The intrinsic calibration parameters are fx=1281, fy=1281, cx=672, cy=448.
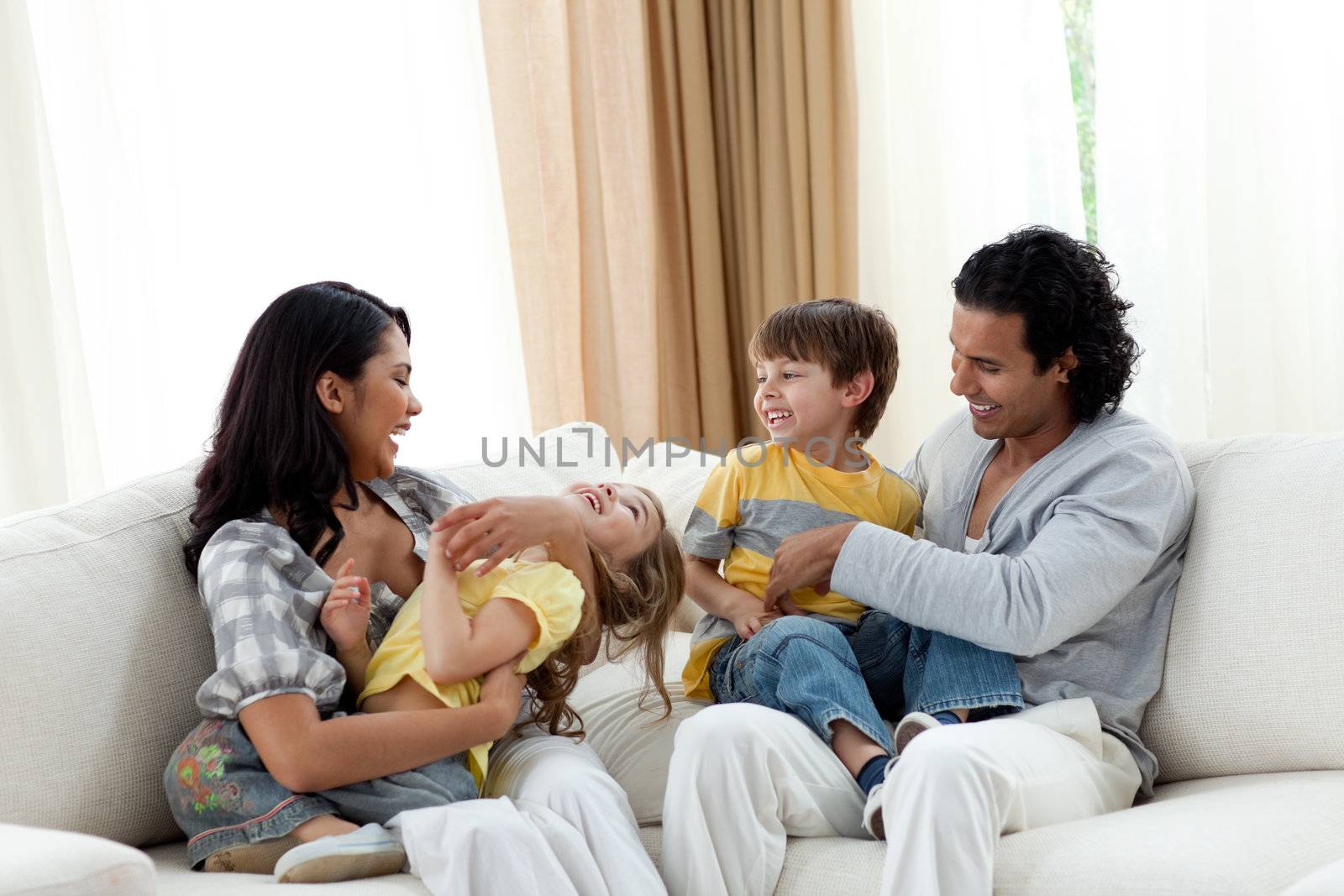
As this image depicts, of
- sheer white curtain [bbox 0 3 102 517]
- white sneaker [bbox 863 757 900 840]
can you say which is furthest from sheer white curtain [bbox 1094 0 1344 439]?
sheer white curtain [bbox 0 3 102 517]

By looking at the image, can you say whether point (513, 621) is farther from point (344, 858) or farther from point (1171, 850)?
point (1171, 850)

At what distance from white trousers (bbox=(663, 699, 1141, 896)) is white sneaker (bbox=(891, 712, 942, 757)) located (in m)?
0.07

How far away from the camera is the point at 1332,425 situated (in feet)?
8.68

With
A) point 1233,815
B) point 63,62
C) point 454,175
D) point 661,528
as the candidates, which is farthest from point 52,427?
point 1233,815

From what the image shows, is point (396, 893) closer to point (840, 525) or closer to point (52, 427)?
point (840, 525)

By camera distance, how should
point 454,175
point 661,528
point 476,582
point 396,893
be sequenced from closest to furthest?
point 396,893 → point 476,582 → point 661,528 → point 454,175

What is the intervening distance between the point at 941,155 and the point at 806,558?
5.39 ft

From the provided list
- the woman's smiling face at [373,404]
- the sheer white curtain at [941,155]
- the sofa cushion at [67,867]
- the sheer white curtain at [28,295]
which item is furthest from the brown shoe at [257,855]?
the sheer white curtain at [941,155]

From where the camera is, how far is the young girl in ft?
5.34

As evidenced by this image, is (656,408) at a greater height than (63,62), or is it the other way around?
(63,62)

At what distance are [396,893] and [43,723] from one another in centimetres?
49

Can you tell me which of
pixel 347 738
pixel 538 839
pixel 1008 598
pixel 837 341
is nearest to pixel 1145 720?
pixel 1008 598

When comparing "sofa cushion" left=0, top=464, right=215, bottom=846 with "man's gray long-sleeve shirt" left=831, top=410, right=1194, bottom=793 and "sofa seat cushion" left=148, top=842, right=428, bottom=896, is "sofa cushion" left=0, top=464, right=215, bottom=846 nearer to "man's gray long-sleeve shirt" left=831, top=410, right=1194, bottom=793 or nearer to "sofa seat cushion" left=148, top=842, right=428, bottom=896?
"sofa seat cushion" left=148, top=842, right=428, bottom=896

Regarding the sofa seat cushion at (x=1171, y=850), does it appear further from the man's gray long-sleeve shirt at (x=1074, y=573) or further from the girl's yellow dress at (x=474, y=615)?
the girl's yellow dress at (x=474, y=615)
